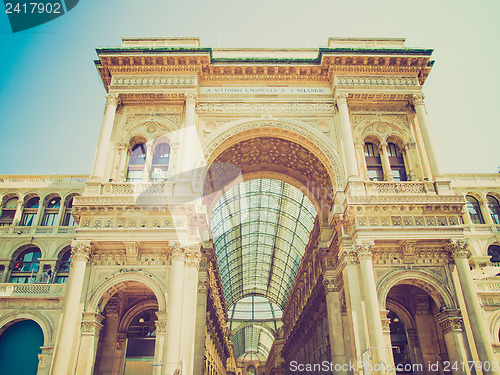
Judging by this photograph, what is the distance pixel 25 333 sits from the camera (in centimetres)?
2419

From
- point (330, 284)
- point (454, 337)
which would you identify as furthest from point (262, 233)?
point (454, 337)

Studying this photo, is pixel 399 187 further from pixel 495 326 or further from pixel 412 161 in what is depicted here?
pixel 495 326

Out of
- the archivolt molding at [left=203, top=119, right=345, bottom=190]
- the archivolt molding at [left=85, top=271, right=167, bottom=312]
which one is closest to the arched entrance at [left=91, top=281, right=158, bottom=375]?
the archivolt molding at [left=85, top=271, right=167, bottom=312]

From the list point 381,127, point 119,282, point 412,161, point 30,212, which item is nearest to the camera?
point 119,282

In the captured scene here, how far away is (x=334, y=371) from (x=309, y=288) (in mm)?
12878

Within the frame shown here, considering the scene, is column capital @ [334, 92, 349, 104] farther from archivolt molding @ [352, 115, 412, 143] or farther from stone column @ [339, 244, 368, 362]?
stone column @ [339, 244, 368, 362]

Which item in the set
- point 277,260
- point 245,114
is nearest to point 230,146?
point 245,114

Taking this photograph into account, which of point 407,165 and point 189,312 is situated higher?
point 407,165

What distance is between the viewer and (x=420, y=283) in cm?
2202

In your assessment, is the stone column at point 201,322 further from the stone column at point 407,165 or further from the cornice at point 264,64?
the stone column at point 407,165

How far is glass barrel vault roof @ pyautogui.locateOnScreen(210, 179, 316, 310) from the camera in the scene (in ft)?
141

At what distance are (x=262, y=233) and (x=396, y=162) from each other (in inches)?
1146

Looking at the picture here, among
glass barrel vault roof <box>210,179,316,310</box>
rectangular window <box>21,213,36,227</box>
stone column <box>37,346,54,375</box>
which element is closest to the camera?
stone column <box>37,346,54,375</box>

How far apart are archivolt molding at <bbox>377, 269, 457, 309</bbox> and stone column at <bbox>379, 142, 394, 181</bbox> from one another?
228 inches
